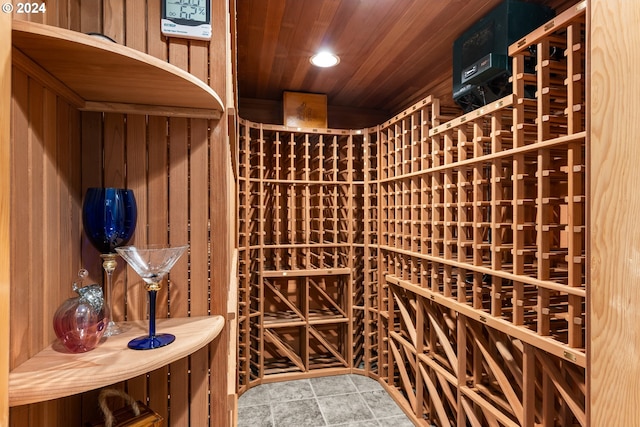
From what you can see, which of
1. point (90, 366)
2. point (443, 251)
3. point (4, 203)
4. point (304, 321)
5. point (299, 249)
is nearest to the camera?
point (4, 203)

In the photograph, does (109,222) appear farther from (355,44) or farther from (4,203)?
(355,44)

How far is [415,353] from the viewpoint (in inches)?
96.0

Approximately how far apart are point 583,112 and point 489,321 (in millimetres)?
1043

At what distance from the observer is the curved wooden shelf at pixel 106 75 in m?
0.59

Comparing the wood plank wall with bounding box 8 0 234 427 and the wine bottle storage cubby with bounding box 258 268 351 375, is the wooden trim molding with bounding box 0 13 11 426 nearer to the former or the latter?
the wood plank wall with bounding box 8 0 234 427

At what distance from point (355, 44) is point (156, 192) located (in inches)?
73.5

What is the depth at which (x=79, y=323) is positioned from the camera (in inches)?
27.3

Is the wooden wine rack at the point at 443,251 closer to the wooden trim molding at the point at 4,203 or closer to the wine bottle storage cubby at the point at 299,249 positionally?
the wine bottle storage cubby at the point at 299,249

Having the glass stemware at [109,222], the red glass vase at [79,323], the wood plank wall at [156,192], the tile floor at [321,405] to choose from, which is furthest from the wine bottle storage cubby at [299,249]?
the red glass vase at [79,323]

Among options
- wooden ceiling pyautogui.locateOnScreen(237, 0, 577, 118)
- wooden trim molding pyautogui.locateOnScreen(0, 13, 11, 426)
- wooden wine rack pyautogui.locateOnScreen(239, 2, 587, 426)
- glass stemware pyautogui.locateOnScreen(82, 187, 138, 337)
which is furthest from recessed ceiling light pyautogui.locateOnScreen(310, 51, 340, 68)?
wooden trim molding pyautogui.locateOnScreen(0, 13, 11, 426)

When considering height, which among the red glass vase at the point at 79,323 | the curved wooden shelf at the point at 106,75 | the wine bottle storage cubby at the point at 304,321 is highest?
the curved wooden shelf at the point at 106,75

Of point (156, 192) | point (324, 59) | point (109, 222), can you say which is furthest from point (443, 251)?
point (109, 222)

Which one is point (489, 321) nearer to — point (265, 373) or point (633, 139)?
point (633, 139)

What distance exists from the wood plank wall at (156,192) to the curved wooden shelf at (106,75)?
1.5 inches
